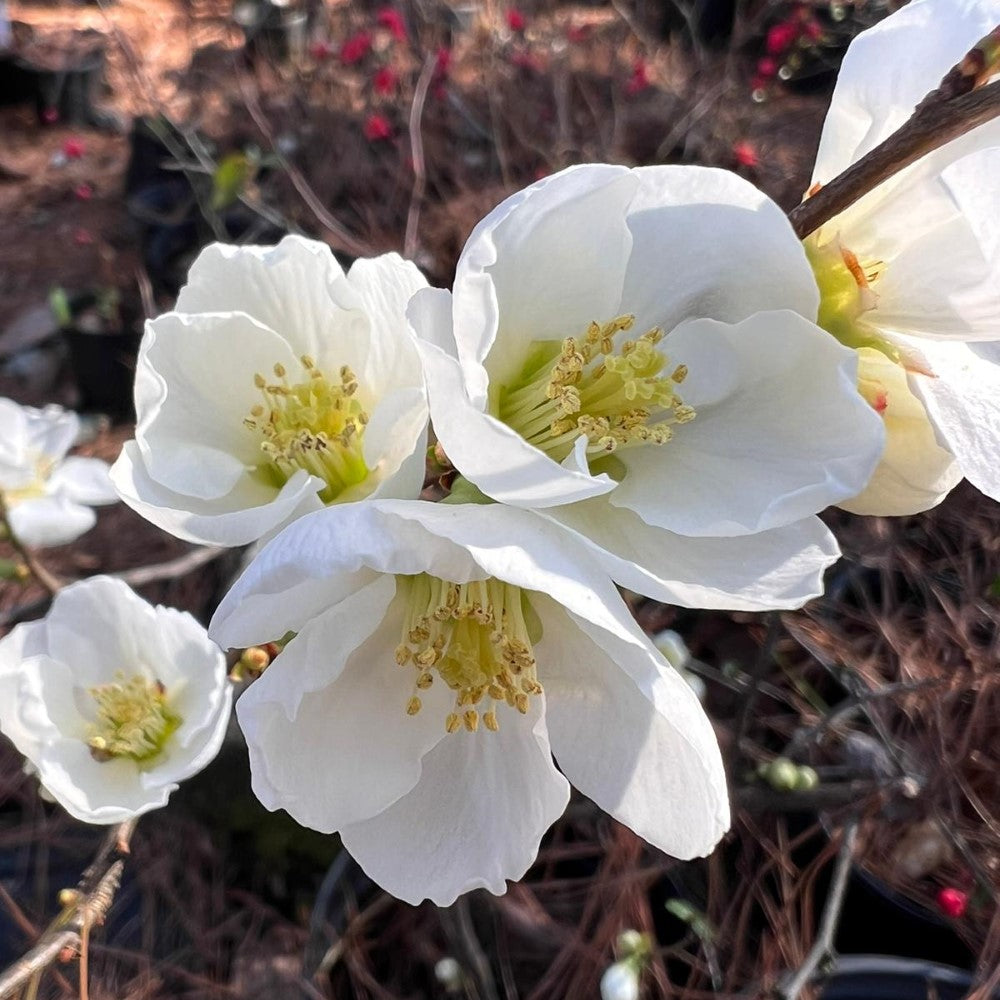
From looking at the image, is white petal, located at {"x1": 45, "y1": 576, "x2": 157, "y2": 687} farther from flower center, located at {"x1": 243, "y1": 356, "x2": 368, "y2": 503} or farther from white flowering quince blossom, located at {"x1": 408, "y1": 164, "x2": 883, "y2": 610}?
white flowering quince blossom, located at {"x1": 408, "y1": 164, "x2": 883, "y2": 610}

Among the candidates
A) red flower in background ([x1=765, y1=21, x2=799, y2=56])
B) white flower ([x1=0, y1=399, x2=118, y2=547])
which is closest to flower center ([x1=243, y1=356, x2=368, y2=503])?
white flower ([x1=0, y1=399, x2=118, y2=547])

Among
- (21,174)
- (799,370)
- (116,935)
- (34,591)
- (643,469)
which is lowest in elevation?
(21,174)

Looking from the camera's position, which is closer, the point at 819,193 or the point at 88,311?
the point at 819,193

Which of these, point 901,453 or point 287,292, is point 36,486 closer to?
point 287,292

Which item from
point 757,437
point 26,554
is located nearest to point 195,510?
point 757,437

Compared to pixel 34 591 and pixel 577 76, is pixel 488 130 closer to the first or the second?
pixel 577 76

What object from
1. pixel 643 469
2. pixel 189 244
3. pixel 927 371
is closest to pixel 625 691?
pixel 643 469

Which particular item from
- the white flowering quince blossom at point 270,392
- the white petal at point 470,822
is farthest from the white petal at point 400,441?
the white petal at point 470,822
